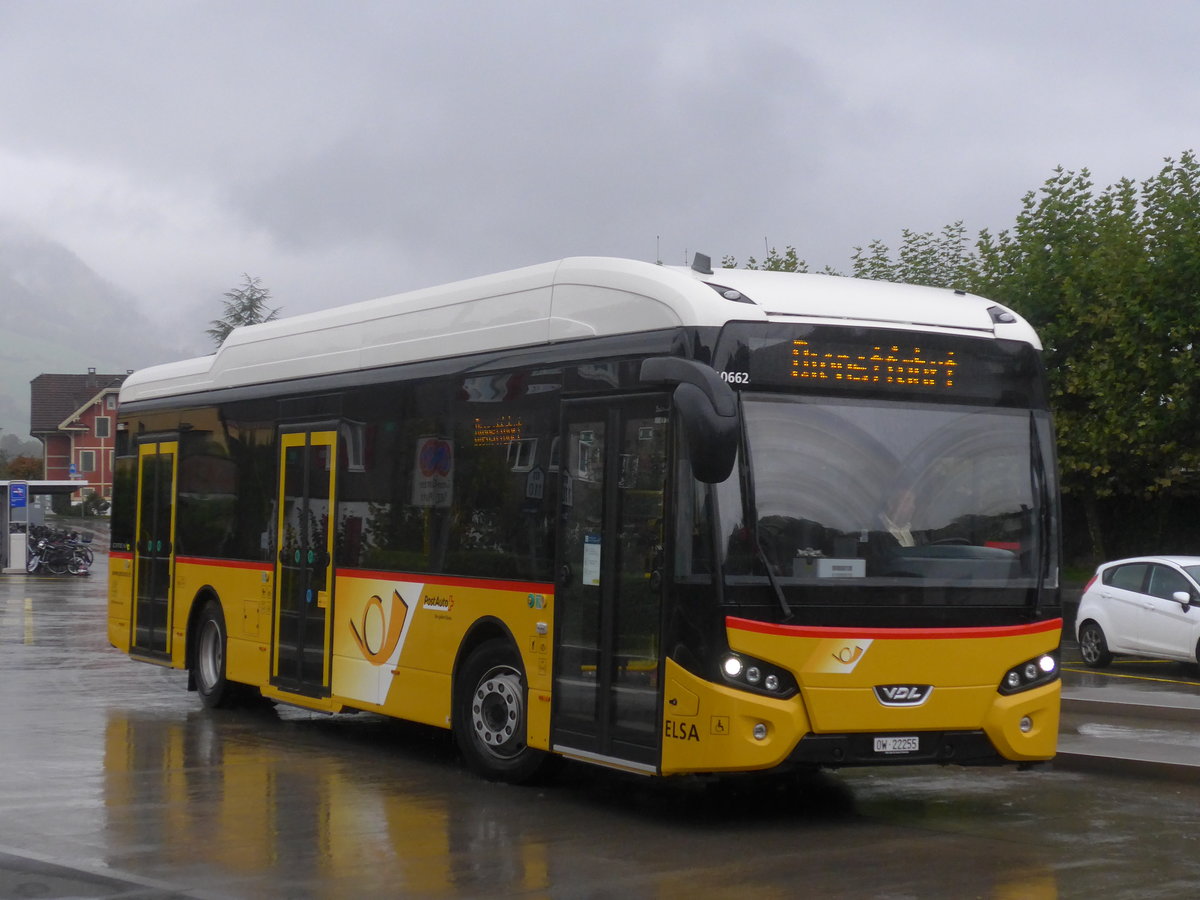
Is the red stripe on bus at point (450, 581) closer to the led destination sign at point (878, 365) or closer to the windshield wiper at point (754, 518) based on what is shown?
the windshield wiper at point (754, 518)

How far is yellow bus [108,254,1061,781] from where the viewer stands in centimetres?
891

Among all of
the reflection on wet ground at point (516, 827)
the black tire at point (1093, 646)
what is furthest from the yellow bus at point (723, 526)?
the black tire at point (1093, 646)

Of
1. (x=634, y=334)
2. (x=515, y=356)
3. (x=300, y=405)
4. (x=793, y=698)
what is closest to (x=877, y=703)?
(x=793, y=698)

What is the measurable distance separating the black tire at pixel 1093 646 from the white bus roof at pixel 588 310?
1251cm

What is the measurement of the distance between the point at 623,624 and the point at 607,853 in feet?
4.68

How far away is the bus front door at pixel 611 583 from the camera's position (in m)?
9.27

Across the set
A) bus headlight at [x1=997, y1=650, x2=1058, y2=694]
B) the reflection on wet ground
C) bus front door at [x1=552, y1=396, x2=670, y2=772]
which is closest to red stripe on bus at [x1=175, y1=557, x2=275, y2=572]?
the reflection on wet ground

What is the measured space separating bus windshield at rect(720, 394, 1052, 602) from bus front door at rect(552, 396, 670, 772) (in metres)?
0.59

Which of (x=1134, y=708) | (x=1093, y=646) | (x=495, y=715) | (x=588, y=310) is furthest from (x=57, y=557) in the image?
(x=588, y=310)

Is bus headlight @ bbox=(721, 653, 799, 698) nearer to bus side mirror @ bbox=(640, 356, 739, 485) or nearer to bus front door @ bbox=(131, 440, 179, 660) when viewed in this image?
bus side mirror @ bbox=(640, 356, 739, 485)

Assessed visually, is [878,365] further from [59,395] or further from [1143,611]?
[59,395]

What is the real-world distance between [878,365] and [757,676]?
194cm

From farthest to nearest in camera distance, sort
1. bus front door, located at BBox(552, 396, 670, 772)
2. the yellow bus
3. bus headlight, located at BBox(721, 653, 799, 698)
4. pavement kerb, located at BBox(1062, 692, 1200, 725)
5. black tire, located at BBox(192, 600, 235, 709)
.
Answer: pavement kerb, located at BBox(1062, 692, 1200, 725)
black tire, located at BBox(192, 600, 235, 709)
bus front door, located at BBox(552, 396, 670, 772)
the yellow bus
bus headlight, located at BBox(721, 653, 799, 698)

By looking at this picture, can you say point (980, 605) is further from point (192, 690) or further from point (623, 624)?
point (192, 690)
